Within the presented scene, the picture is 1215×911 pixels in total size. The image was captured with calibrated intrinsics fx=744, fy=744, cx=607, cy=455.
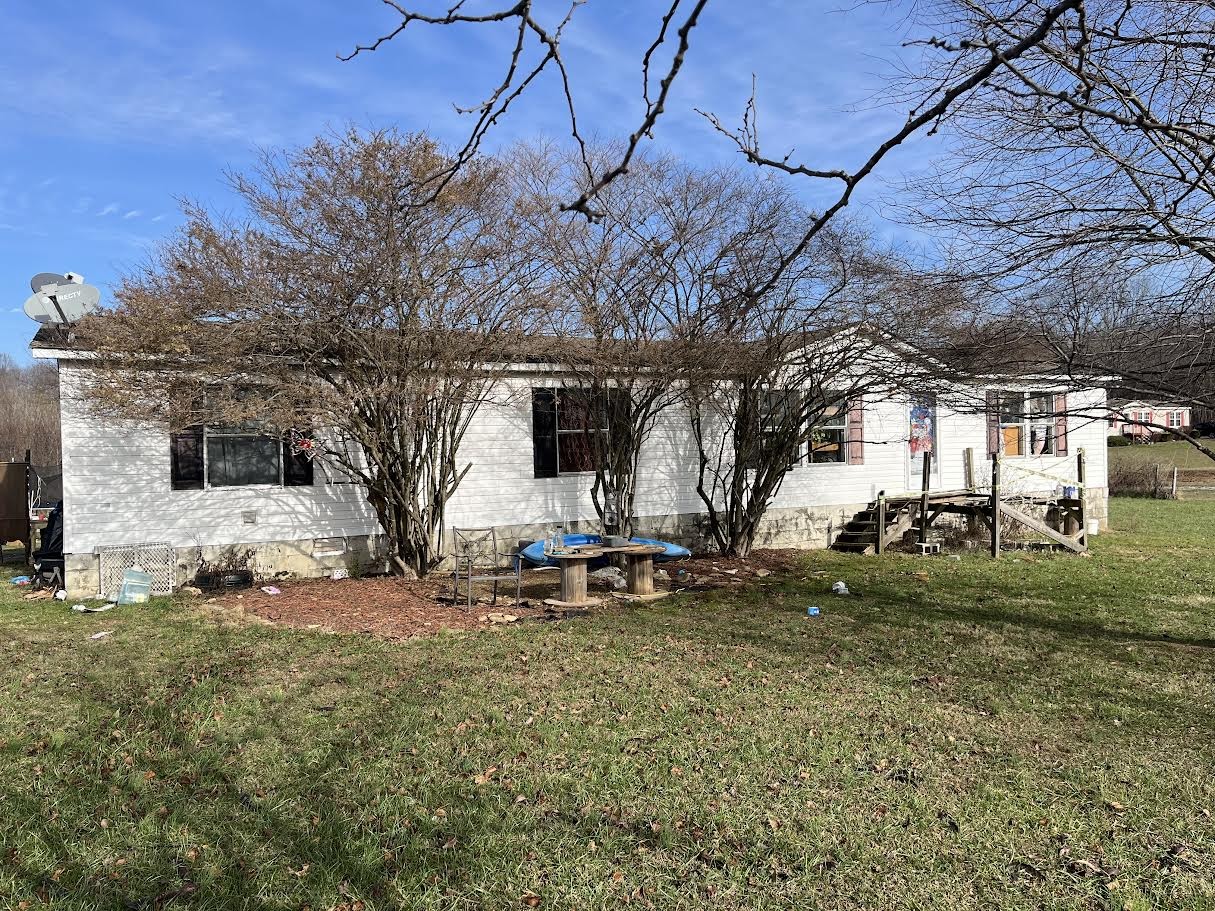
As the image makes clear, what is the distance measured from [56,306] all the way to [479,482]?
19.6 feet

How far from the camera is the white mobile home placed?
30.7 feet

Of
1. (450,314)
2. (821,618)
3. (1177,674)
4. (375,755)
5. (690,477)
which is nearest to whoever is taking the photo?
(375,755)

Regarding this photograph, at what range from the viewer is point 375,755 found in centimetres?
440

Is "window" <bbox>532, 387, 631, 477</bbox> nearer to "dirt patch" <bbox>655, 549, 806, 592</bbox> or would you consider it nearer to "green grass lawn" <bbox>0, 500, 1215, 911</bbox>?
"dirt patch" <bbox>655, 549, 806, 592</bbox>

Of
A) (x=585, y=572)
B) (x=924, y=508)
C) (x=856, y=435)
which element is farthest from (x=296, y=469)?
(x=924, y=508)

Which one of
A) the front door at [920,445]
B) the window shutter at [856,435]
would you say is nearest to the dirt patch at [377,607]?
the window shutter at [856,435]

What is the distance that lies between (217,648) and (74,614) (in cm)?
285

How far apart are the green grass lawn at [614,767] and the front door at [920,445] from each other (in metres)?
7.59

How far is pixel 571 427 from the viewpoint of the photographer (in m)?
11.9

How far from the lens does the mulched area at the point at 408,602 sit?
7871 mm

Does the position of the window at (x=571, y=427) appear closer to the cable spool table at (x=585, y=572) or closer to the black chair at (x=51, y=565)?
the cable spool table at (x=585, y=572)

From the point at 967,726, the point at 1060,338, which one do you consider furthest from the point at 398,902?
the point at 1060,338

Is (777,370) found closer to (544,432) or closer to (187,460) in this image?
(544,432)

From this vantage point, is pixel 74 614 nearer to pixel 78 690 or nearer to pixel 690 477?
pixel 78 690
